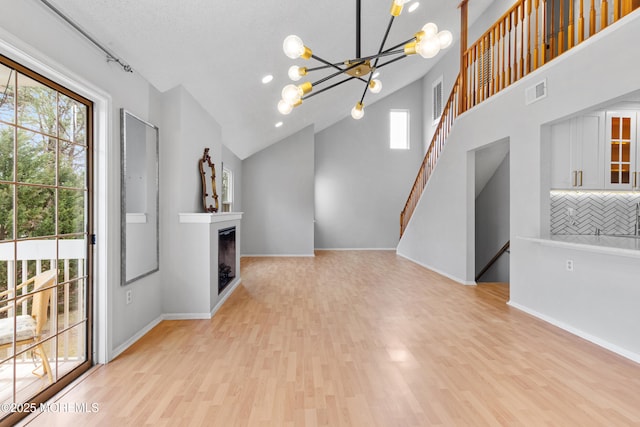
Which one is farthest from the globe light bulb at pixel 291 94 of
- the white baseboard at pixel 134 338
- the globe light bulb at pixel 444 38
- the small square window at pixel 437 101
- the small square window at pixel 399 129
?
the small square window at pixel 399 129

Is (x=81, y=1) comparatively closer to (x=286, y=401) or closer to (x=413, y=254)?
(x=286, y=401)

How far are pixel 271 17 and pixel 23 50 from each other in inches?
81.9

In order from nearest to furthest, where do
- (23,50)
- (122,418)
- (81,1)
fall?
(23,50), (122,418), (81,1)

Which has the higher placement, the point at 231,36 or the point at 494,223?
the point at 231,36

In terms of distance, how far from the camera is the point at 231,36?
3.24m

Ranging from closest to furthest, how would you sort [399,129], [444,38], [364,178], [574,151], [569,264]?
1. [444,38]
2. [569,264]
3. [574,151]
4. [364,178]
5. [399,129]

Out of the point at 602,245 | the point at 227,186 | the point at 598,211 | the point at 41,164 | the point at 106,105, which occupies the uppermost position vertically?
the point at 106,105

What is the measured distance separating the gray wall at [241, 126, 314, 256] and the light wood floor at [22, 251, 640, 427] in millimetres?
4829

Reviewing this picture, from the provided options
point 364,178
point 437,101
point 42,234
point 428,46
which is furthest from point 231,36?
point 437,101

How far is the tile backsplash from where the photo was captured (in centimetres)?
446

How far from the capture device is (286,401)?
7.00 feet

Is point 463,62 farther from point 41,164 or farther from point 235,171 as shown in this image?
point 41,164

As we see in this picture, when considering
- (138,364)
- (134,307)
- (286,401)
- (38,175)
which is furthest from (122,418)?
(38,175)

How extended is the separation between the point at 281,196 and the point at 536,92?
254 inches
